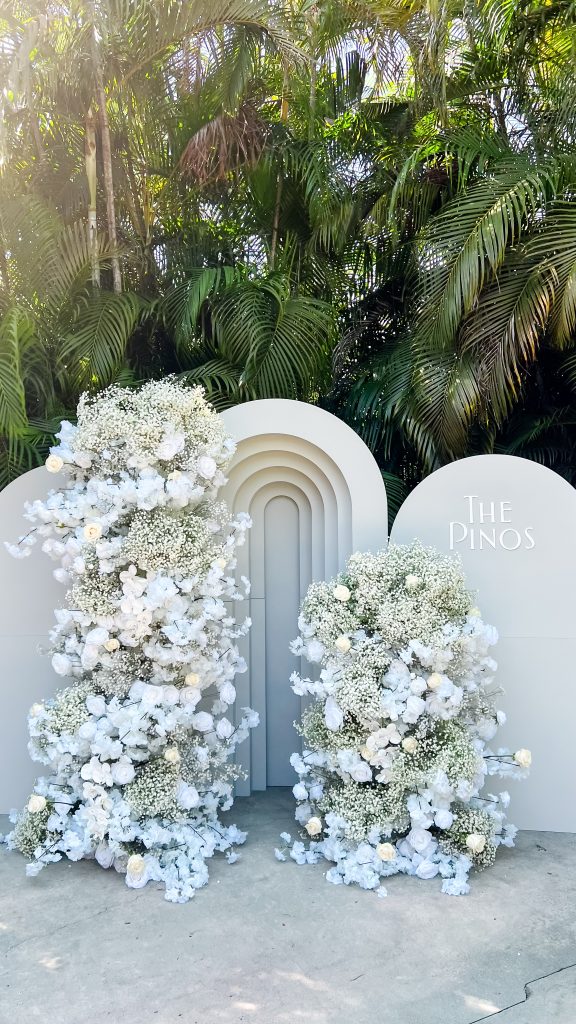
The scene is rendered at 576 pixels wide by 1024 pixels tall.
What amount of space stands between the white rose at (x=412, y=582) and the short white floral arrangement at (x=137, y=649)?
98 cm

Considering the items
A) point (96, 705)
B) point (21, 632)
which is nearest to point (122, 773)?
point (96, 705)

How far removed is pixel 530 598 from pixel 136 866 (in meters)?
2.63

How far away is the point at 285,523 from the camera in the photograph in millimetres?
5340

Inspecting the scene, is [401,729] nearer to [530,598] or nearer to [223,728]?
[223,728]

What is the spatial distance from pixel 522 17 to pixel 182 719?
567 centimetres

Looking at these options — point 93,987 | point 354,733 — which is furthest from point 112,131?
point 93,987

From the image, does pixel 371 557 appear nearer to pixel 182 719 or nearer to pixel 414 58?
pixel 182 719

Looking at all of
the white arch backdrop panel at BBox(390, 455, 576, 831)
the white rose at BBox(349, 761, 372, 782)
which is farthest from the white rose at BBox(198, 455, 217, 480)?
the white rose at BBox(349, 761, 372, 782)

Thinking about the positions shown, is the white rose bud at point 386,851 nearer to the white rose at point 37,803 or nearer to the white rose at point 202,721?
the white rose at point 202,721

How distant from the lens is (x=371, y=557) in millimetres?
4320

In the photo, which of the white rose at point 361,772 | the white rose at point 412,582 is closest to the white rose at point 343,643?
the white rose at point 412,582

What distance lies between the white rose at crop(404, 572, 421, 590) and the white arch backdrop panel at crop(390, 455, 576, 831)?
1.90ft

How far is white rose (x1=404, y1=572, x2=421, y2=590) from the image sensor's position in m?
4.09

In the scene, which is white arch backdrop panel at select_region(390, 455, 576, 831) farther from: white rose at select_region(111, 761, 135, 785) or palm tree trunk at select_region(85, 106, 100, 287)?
palm tree trunk at select_region(85, 106, 100, 287)
